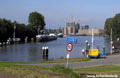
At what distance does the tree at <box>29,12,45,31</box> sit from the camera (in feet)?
562


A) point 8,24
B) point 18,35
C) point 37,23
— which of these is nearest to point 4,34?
point 8,24

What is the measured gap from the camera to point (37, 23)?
174m

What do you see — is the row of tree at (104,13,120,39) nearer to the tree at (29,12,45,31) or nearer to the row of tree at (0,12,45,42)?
the row of tree at (0,12,45,42)

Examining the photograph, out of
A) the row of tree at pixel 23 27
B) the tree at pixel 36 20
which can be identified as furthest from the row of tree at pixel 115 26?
the tree at pixel 36 20

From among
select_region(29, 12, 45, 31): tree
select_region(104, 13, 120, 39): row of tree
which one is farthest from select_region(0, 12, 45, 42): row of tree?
select_region(104, 13, 120, 39): row of tree

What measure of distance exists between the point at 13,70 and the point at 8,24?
110 meters

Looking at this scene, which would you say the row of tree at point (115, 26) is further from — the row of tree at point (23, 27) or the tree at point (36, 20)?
the tree at point (36, 20)

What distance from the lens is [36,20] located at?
561ft

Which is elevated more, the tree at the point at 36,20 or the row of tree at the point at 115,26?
the tree at the point at 36,20

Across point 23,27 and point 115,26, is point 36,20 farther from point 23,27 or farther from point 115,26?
point 115,26

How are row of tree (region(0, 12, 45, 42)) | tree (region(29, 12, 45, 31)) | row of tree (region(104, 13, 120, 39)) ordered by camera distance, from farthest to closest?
tree (region(29, 12, 45, 31))
row of tree (region(0, 12, 45, 42))
row of tree (region(104, 13, 120, 39))

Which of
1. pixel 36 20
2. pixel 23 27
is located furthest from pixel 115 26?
pixel 36 20

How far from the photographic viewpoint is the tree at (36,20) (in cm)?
17121

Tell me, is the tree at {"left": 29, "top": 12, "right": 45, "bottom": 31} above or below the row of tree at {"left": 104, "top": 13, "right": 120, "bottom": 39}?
above
